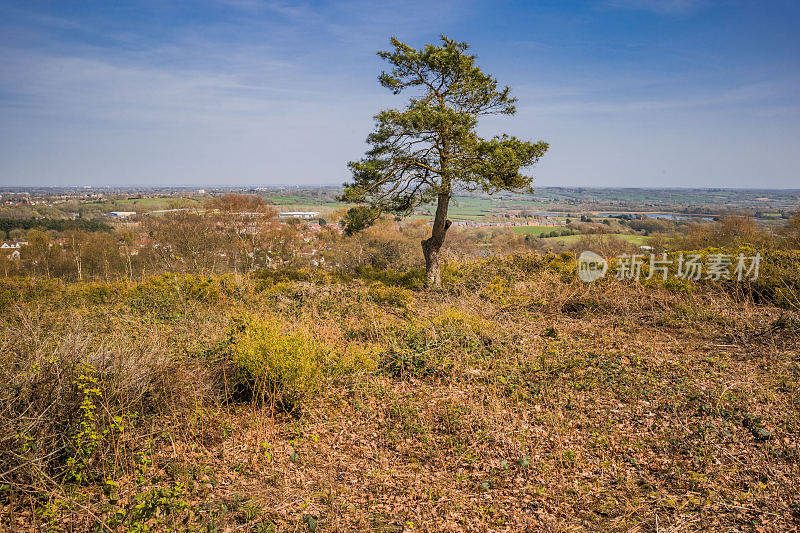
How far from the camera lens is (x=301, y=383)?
4.32 metres

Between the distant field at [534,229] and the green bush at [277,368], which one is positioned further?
the distant field at [534,229]

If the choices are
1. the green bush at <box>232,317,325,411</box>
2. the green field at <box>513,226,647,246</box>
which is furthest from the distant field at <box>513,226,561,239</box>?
the green bush at <box>232,317,325,411</box>

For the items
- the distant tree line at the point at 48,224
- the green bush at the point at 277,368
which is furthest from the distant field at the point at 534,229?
the distant tree line at the point at 48,224

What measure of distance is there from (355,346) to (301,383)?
1.30 metres

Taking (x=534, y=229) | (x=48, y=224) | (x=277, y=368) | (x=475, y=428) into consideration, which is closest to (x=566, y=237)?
(x=534, y=229)

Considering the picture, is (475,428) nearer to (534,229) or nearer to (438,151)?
(438,151)

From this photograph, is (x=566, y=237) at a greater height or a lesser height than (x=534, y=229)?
lesser

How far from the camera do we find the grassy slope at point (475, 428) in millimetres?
3002

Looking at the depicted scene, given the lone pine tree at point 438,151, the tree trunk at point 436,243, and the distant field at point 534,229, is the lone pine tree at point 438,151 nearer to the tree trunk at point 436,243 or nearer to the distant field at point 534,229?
the tree trunk at point 436,243

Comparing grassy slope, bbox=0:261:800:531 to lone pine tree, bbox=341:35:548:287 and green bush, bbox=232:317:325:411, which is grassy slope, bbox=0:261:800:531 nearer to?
green bush, bbox=232:317:325:411

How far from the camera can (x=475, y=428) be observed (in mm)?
4168

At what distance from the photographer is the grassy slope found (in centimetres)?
300

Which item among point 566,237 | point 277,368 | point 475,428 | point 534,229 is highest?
point 534,229

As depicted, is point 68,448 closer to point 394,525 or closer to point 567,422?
point 394,525
